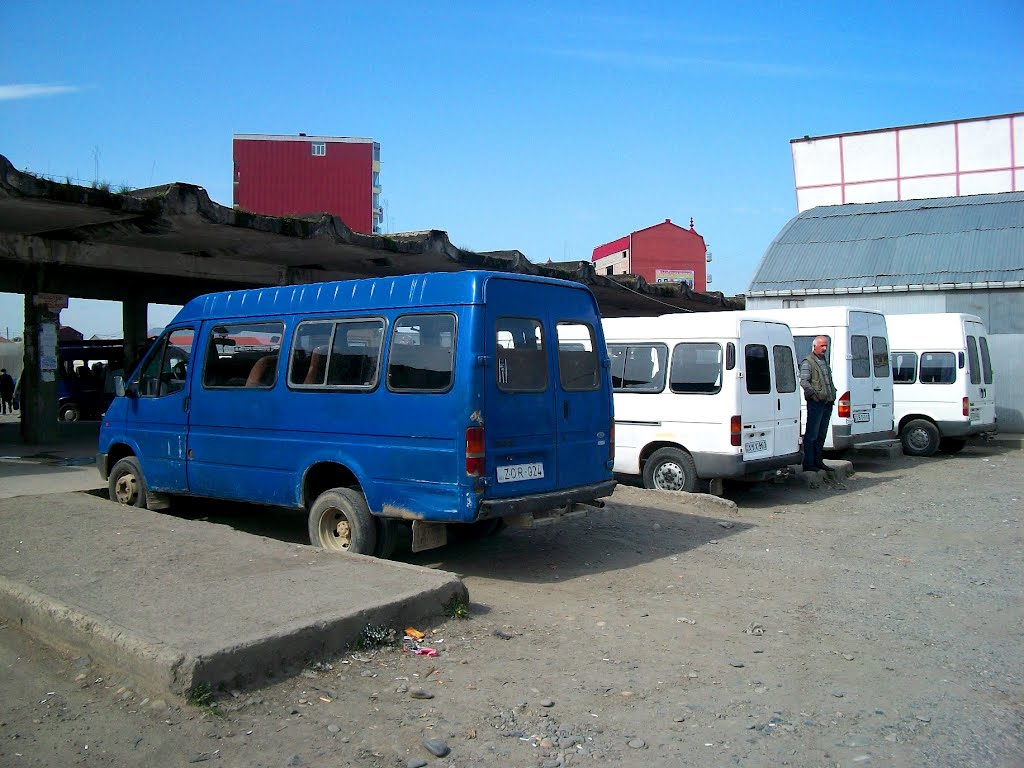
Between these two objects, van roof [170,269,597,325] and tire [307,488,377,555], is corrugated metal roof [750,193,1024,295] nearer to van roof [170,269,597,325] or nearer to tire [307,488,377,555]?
van roof [170,269,597,325]

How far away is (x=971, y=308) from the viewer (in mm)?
21188

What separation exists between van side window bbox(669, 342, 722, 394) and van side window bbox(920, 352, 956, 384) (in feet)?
25.3

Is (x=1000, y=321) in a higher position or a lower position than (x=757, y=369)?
higher

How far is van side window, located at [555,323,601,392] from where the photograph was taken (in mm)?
7340

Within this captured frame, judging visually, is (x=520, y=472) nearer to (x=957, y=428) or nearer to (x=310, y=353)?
(x=310, y=353)

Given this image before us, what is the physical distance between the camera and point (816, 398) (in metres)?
12.3

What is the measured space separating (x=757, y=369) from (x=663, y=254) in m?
47.1

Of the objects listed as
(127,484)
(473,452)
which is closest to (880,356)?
(473,452)

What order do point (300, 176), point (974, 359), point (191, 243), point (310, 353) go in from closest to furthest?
point (310, 353) < point (191, 243) < point (974, 359) < point (300, 176)

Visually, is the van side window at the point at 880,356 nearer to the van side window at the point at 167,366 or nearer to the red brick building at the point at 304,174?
the van side window at the point at 167,366

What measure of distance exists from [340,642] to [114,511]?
4362mm

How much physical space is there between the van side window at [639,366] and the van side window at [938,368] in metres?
7.79

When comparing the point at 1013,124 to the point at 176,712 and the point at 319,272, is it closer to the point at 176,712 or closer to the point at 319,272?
the point at 319,272

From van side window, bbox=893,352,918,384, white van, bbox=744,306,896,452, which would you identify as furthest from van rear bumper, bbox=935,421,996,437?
white van, bbox=744,306,896,452
